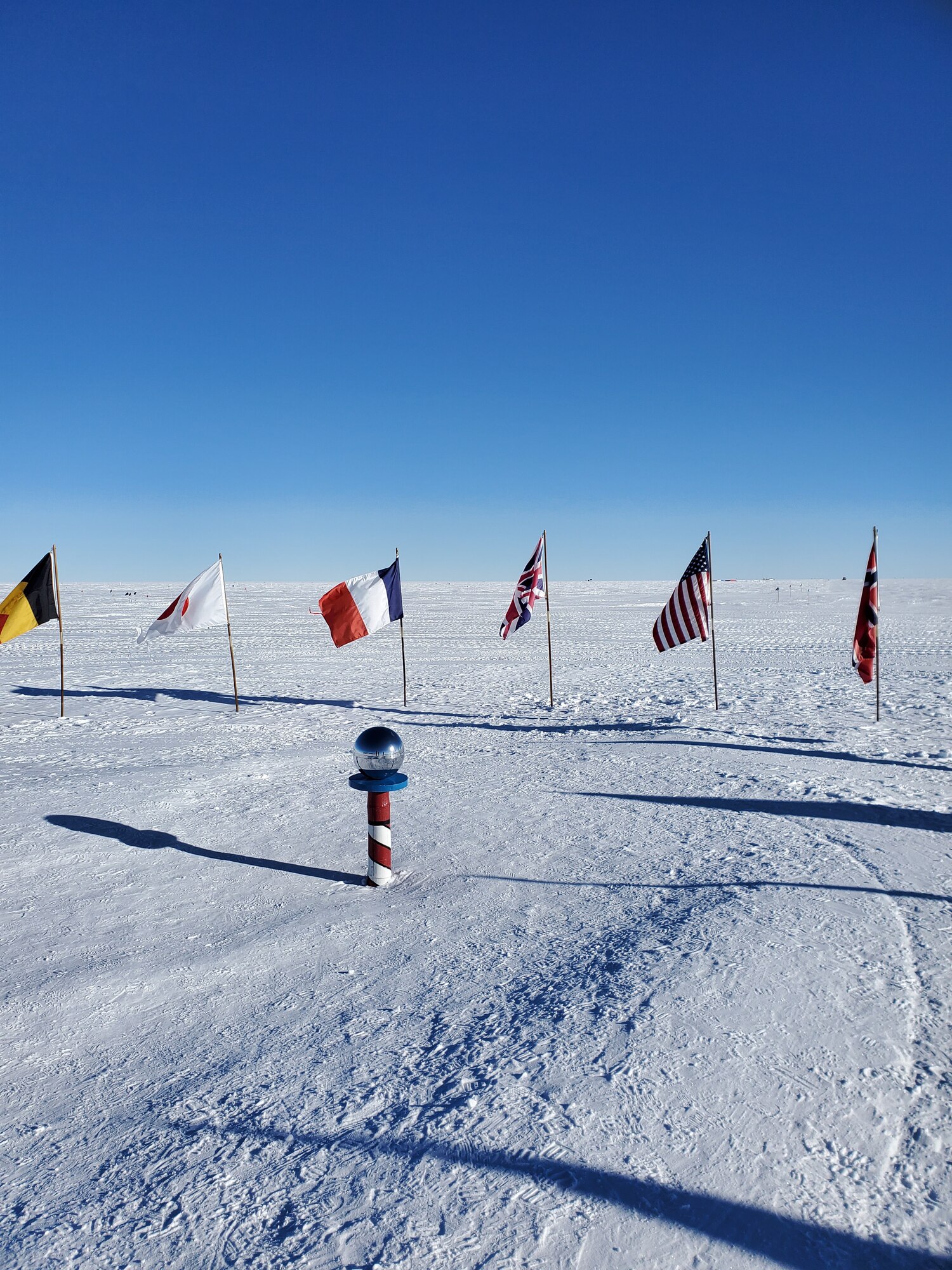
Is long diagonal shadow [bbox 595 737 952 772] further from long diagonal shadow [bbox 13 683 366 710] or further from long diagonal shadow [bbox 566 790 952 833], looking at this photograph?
long diagonal shadow [bbox 13 683 366 710]

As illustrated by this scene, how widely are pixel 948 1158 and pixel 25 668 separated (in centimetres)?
2157

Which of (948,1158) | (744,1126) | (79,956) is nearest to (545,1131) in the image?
(744,1126)

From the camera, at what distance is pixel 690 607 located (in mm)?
12008

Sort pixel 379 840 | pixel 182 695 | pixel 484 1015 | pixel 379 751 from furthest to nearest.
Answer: pixel 182 695 < pixel 379 840 < pixel 379 751 < pixel 484 1015

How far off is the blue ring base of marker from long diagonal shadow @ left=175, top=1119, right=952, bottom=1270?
7.65 ft

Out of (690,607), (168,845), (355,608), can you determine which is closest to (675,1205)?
(168,845)

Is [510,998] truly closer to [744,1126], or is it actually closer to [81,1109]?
[744,1126]

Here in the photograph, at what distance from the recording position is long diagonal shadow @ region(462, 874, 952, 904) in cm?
487

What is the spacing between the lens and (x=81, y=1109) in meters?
2.98

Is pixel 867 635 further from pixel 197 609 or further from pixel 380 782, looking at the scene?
pixel 197 609

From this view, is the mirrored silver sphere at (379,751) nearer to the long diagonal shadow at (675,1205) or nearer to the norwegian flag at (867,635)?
the long diagonal shadow at (675,1205)

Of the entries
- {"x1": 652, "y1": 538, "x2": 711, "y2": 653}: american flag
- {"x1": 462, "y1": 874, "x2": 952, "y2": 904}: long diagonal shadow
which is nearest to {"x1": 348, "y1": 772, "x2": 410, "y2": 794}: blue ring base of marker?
{"x1": 462, "y1": 874, "x2": 952, "y2": 904}: long diagonal shadow

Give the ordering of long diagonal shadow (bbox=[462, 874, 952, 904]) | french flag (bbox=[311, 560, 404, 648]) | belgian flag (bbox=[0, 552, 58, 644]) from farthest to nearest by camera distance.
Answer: french flag (bbox=[311, 560, 404, 648])
belgian flag (bbox=[0, 552, 58, 644])
long diagonal shadow (bbox=[462, 874, 952, 904])

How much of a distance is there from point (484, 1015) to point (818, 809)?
14.7 feet
